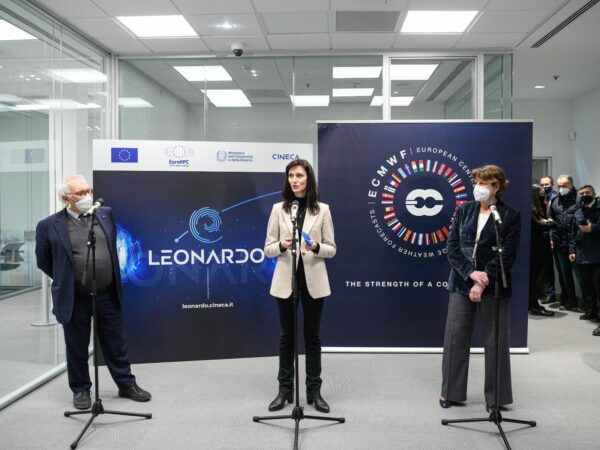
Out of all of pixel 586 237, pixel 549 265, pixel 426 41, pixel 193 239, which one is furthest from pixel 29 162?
pixel 549 265

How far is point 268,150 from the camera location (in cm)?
446

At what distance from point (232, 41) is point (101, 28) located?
1.34 metres

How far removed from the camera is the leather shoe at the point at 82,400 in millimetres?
3506

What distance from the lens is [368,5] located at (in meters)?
4.51

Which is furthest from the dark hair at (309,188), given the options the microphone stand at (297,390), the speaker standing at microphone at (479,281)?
the speaker standing at microphone at (479,281)

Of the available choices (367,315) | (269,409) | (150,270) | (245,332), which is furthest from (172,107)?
(269,409)

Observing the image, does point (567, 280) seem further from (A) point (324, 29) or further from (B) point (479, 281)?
(A) point (324, 29)

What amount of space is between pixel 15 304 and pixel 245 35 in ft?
11.2

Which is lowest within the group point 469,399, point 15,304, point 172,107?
point 469,399

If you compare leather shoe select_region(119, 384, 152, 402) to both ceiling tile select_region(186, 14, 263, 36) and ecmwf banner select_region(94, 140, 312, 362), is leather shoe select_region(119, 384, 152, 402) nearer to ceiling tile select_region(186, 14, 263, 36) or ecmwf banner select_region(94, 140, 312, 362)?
ecmwf banner select_region(94, 140, 312, 362)

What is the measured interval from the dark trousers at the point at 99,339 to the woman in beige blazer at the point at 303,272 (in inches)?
45.7

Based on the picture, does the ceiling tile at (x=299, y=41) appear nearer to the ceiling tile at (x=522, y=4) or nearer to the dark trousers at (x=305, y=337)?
the ceiling tile at (x=522, y=4)

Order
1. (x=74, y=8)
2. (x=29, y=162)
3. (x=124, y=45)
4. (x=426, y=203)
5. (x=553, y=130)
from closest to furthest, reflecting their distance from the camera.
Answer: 1. (x=29, y=162)
2. (x=74, y=8)
3. (x=426, y=203)
4. (x=124, y=45)
5. (x=553, y=130)

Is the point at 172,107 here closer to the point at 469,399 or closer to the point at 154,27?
the point at 154,27
